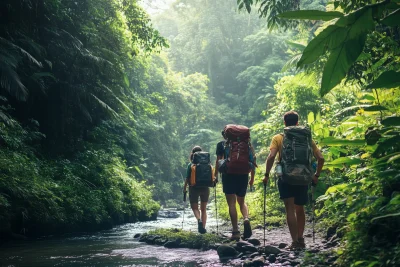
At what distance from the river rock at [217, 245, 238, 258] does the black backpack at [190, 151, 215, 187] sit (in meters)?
2.45

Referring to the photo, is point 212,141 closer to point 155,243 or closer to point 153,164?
point 153,164

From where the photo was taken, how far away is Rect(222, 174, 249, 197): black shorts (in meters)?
6.34

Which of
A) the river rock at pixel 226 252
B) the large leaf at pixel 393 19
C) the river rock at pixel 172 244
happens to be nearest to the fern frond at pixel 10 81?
the river rock at pixel 172 244

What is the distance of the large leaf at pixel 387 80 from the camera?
2.06 metres

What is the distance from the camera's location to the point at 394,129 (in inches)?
146

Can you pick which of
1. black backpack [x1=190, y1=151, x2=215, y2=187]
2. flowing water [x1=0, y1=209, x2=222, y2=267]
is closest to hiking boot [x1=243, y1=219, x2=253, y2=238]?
flowing water [x1=0, y1=209, x2=222, y2=267]

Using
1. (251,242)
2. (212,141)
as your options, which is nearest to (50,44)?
(251,242)

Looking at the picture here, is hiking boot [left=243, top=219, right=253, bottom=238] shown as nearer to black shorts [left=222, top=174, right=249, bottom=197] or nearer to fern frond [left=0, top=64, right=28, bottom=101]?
black shorts [left=222, top=174, right=249, bottom=197]

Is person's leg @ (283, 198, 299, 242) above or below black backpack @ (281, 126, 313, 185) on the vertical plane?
below

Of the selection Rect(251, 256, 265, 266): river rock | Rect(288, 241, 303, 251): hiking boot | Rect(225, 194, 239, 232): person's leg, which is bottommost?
Rect(251, 256, 265, 266): river rock

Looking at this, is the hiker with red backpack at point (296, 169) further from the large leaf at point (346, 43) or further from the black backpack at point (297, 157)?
the large leaf at point (346, 43)

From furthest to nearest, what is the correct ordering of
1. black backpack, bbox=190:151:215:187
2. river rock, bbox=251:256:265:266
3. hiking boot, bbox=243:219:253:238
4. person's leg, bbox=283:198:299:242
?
black backpack, bbox=190:151:215:187, hiking boot, bbox=243:219:253:238, person's leg, bbox=283:198:299:242, river rock, bbox=251:256:265:266

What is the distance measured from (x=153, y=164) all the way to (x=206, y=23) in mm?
22317

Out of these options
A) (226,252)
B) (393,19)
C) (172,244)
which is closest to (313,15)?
(393,19)
